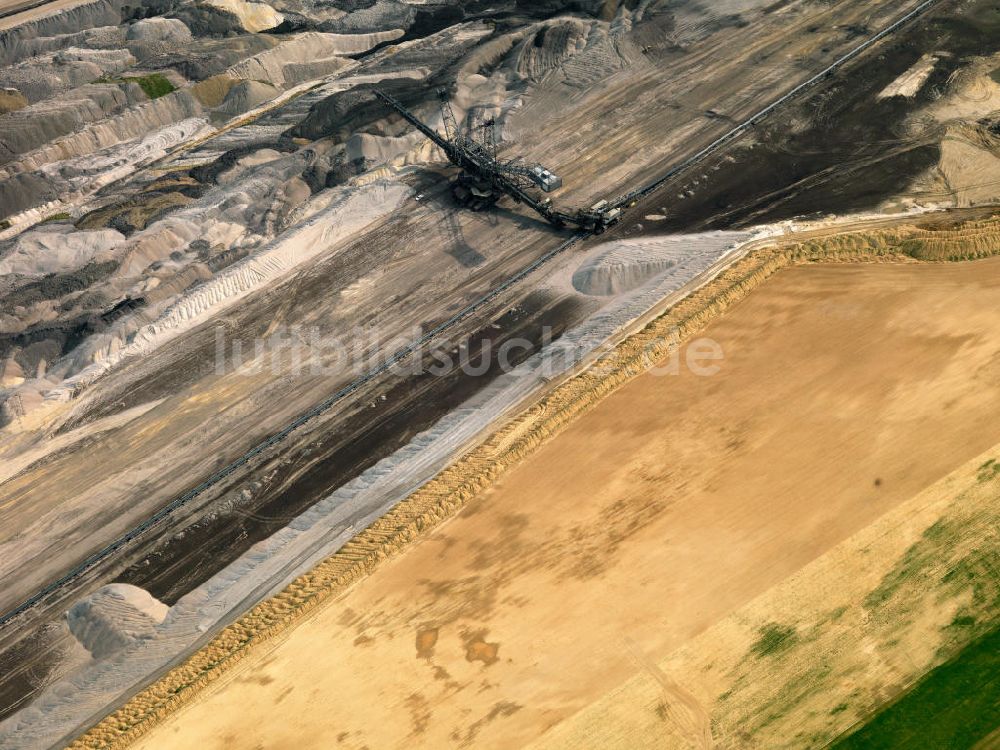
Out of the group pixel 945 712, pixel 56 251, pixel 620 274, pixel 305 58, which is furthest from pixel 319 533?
pixel 305 58

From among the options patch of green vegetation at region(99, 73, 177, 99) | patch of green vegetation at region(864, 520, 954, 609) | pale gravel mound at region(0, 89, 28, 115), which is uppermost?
pale gravel mound at region(0, 89, 28, 115)

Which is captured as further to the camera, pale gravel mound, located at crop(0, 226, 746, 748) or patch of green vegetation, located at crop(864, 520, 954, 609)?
pale gravel mound, located at crop(0, 226, 746, 748)

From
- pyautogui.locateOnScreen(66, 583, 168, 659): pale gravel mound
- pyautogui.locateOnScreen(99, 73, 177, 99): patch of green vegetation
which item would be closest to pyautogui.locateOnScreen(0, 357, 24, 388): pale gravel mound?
pyautogui.locateOnScreen(66, 583, 168, 659): pale gravel mound

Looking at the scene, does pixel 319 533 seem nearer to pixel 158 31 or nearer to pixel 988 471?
pixel 988 471

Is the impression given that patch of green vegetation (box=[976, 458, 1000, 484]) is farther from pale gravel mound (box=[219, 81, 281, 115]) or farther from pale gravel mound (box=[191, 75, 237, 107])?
pale gravel mound (box=[191, 75, 237, 107])

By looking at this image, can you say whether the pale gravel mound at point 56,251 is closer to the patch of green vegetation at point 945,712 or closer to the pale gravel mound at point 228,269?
the pale gravel mound at point 228,269
